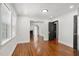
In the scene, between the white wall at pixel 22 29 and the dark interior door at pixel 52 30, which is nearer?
the white wall at pixel 22 29

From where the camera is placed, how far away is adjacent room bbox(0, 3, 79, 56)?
336 cm

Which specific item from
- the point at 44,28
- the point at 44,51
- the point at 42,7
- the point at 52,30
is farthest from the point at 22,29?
the point at 44,51

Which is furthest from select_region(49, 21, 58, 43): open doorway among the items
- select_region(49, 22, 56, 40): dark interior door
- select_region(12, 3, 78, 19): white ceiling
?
select_region(12, 3, 78, 19): white ceiling

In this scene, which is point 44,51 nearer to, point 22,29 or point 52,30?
point 22,29

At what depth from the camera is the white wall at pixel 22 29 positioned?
269 inches

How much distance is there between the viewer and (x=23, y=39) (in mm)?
6984

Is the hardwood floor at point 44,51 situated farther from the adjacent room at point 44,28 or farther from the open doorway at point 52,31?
the open doorway at point 52,31

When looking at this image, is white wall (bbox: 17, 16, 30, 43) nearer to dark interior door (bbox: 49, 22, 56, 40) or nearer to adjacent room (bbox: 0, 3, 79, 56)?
adjacent room (bbox: 0, 3, 79, 56)

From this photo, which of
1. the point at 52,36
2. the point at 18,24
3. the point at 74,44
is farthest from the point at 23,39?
the point at 74,44

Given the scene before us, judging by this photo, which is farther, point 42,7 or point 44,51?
point 42,7

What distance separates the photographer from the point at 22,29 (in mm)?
6969

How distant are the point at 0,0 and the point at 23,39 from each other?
18.6ft

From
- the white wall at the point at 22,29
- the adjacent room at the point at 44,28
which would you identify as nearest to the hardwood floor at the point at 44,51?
the adjacent room at the point at 44,28

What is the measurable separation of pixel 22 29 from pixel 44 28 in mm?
2248
